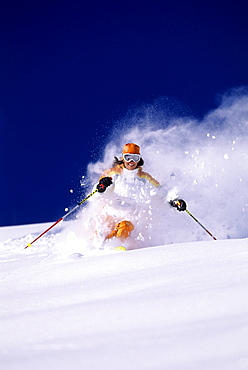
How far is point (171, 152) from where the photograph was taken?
7.62 metres

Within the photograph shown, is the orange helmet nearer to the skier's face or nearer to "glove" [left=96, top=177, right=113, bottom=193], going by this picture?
the skier's face

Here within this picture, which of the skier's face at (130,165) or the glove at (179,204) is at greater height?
the skier's face at (130,165)

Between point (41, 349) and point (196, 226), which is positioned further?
point (196, 226)

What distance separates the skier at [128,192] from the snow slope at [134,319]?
3.01 metres

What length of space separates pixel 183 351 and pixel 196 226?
522cm

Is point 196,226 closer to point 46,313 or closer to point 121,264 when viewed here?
point 121,264

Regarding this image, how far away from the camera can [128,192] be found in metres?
5.14

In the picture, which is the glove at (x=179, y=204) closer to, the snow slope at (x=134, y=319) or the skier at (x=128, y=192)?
the skier at (x=128, y=192)

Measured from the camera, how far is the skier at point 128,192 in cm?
489

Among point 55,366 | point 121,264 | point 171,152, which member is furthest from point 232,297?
point 171,152

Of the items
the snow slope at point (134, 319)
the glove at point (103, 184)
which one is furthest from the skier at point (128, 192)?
the snow slope at point (134, 319)

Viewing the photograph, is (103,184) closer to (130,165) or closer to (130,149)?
(130,165)

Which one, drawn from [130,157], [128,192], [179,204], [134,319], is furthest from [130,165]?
[134,319]

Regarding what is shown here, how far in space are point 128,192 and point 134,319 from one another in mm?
4006
